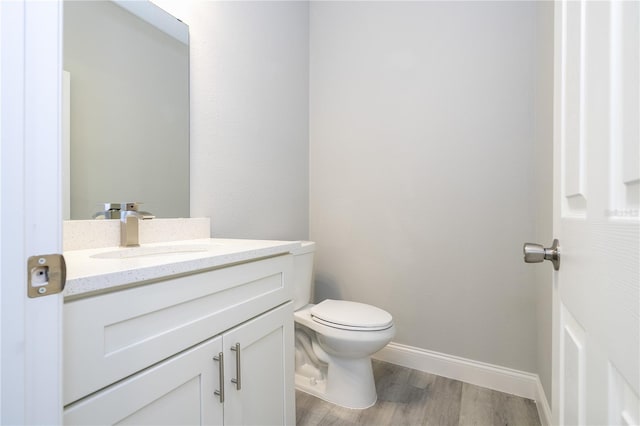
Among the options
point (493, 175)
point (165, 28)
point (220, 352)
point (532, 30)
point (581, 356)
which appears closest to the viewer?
point (581, 356)

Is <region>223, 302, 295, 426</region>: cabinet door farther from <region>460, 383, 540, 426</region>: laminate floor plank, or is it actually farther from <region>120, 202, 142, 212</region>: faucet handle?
<region>460, 383, 540, 426</region>: laminate floor plank

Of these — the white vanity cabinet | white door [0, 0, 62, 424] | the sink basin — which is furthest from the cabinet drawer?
the sink basin

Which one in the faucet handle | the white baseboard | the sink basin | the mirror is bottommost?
the white baseboard

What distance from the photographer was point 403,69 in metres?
1.96

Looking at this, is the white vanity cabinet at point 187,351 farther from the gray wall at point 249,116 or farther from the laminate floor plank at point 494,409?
the laminate floor plank at point 494,409

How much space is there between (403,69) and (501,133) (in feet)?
2.34

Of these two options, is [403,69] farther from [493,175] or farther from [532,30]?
[493,175]

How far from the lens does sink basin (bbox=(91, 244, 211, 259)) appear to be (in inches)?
40.6

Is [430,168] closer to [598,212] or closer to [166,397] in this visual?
[598,212]

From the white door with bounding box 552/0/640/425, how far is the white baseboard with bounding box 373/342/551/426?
4.24 feet

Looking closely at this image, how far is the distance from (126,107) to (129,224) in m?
0.47

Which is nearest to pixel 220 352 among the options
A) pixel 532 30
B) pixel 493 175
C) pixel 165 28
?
pixel 165 28

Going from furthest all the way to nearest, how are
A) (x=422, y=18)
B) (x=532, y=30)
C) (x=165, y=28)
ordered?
(x=422, y=18)
(x=532, y=30)
(x=165, y=28)

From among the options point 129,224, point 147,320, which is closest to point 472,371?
point 147,320
